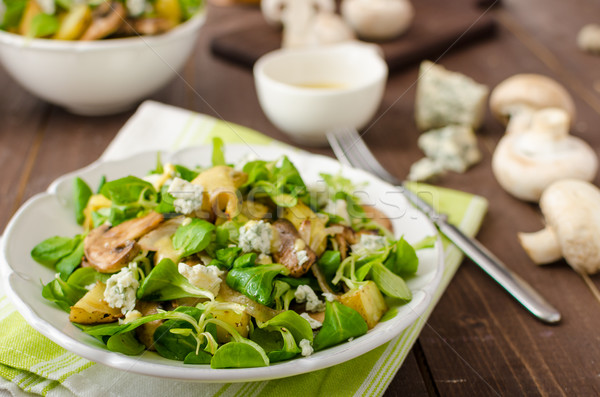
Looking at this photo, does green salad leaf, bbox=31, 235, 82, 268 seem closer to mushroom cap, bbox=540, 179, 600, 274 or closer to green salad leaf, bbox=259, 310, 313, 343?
green salad leaf, bbox=259, 310, 313, 343

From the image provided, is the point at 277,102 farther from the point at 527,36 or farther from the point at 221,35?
the point at 527,36

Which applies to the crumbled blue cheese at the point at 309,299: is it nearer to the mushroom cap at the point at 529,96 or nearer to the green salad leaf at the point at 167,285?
the green salad leaf at the point at 167,285

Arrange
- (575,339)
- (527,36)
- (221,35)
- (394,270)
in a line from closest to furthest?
(394,270) → (575,339) → (221,35) → (527,36)

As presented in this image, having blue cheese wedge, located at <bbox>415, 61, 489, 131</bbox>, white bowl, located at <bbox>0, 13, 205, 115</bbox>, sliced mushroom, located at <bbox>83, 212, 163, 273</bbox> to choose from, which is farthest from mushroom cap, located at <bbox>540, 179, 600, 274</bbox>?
white bowl, located at <bbox>0, 13, 205, 115</bbox>

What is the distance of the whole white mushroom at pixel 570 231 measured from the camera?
67.4 inches

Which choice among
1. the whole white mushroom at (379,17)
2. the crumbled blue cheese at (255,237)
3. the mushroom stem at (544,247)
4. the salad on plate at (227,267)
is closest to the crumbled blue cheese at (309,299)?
the salad on plate at (227,267)

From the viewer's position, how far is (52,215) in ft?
5.21

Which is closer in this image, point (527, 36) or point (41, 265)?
point (41, 265)

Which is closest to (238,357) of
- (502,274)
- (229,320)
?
(229,320)

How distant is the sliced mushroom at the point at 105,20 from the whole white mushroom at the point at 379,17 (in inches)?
50.9

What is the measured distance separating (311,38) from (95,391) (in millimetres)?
2067

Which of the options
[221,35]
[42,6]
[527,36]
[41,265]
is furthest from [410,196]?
[527,36]

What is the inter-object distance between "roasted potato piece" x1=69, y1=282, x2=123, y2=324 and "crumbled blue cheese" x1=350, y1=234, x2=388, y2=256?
1.77 feet

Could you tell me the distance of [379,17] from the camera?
3.13 metres
